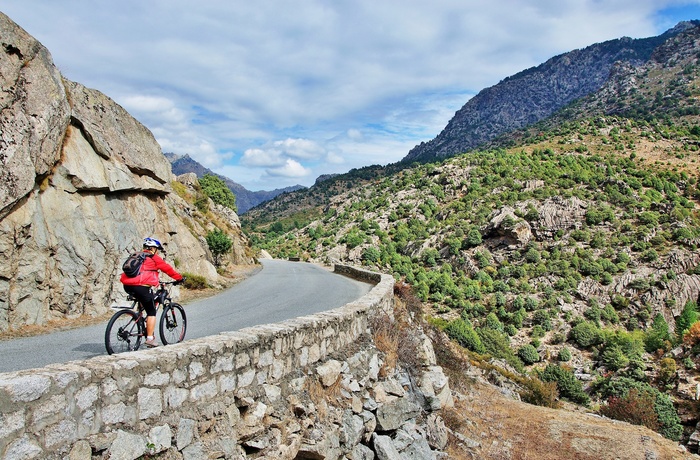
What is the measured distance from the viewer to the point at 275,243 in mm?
75188

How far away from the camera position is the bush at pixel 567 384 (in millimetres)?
23312

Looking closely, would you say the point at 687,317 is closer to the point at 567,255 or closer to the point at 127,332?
the point at 567,255

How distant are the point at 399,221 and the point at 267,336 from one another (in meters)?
51.0

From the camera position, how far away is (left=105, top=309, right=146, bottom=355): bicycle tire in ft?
19.3

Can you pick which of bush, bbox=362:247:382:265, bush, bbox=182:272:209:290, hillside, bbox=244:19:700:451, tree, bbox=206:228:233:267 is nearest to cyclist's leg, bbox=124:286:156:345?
Result: bush, bbox=182:272:209:290

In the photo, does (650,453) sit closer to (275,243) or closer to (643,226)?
(643,226)

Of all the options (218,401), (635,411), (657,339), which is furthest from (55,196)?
(657,339)

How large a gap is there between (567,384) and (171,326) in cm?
2376

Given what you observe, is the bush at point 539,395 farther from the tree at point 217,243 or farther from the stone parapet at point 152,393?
the tree at point 217,243

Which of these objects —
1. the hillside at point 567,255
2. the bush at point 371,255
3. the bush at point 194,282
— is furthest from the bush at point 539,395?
the bush at point 371,255

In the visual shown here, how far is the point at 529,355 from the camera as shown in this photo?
96.2ft

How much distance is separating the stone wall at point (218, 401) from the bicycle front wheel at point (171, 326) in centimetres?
172

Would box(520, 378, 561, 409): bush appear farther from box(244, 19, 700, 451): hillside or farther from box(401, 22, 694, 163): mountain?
box(401, 22, 694, 163): mountain

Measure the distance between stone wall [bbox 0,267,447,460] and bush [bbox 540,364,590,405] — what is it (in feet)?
62.3
